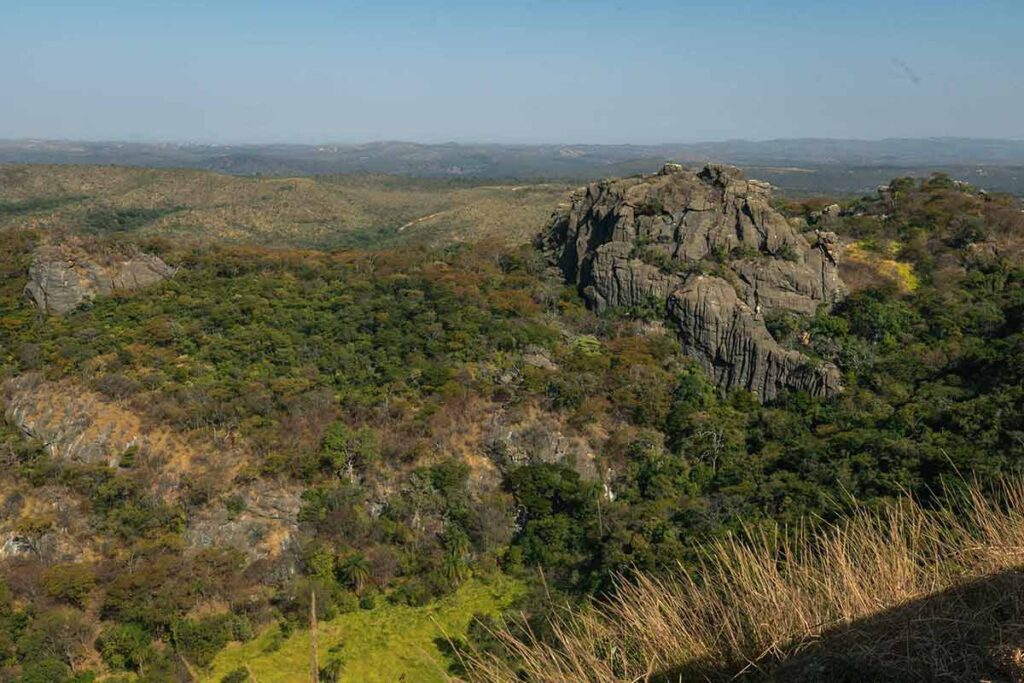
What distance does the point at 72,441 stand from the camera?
888 inches

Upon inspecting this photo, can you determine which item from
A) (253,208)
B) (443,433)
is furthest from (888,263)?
(253,208)

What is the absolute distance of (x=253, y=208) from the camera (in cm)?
9056

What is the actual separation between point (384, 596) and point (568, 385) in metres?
10.9

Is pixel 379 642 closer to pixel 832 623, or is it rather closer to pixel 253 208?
pixel 832 623

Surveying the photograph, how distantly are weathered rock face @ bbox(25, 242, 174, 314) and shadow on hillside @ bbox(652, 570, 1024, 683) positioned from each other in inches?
1414

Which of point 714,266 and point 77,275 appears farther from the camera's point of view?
point 714,266

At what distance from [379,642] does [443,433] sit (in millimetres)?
8211

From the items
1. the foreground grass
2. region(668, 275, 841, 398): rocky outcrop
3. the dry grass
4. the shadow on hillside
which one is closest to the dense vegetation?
the foreground grass

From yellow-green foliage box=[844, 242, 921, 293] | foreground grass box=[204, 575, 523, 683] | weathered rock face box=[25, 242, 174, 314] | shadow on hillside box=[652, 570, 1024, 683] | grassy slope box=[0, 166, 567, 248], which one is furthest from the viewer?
grassy slope box=[0, 166, 567, 248]

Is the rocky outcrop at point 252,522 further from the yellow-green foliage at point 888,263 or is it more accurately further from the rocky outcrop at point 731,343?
the yellow-green foliage at point 888,263

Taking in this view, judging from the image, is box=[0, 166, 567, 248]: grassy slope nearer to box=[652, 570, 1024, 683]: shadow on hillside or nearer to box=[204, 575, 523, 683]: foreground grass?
box=[204, 575, 523, 683]: foreground grass

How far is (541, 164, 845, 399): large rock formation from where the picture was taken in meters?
29.0

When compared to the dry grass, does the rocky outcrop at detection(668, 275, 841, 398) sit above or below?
below

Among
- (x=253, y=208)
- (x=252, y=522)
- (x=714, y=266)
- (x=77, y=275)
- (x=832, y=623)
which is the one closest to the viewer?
(x=832, y=623)
